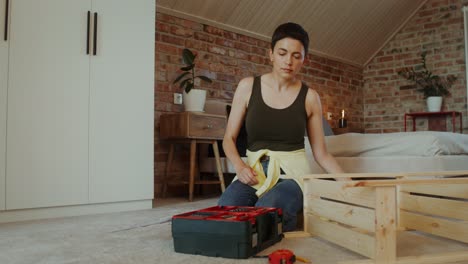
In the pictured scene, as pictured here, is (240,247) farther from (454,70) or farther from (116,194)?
(454,70)

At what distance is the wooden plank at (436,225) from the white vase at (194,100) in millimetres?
2017

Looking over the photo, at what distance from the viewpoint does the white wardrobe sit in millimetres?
2223

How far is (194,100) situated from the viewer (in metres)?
3.40

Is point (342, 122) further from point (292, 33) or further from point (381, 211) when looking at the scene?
point (381, 211)

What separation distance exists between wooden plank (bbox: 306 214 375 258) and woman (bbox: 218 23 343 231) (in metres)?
0.12

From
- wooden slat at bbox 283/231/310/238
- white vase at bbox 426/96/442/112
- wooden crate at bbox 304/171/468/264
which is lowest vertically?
wooden slat at bbox 283/231/310/238

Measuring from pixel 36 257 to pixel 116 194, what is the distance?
47.7 inches

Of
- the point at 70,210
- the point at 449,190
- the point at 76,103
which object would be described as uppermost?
the point at 76,103

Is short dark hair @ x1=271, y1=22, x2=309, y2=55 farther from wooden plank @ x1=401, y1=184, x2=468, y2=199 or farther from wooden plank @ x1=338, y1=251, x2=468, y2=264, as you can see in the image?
wooden plank @ x1=338, y1=251, x2=468, y2=264

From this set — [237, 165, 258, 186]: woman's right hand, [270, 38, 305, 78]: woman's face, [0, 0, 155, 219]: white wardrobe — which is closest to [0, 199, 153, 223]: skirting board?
[0, 0, 155, 219]: white wardrobe

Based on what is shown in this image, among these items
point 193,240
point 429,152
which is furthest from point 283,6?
point 193,240

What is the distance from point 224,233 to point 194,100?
2222 millimetres

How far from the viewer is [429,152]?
224cm

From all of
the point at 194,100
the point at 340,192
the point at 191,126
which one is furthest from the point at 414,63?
the point at 340,192
